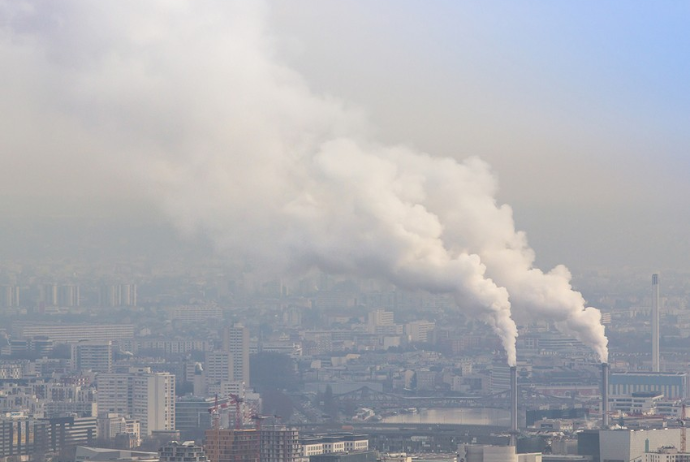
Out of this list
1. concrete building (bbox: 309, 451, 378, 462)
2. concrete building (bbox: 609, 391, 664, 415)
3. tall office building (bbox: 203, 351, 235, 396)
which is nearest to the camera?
concrete building (bbox: 309, 451, 378, 462)

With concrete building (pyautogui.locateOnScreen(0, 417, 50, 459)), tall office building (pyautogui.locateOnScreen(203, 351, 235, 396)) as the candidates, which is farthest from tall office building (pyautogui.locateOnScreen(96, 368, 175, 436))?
tall office building (pyautogui.locateOnScreen(203, 351, 235, 396))

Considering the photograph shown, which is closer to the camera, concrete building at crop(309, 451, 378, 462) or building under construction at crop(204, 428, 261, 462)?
concrete building at crop(309, 451, 378, 462)

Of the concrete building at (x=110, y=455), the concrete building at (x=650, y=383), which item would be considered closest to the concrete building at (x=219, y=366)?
the concrete building at (x=650, y=383)

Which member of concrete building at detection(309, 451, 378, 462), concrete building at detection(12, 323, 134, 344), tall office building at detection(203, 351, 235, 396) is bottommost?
concrete building at detection(309, 451, 378, 462)

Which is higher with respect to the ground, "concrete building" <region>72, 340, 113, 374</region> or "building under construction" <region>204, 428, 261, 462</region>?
"concrete building" <region>72, 340, 113, 374</region>

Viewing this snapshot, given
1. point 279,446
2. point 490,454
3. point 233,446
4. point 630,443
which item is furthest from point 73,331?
point 490,454

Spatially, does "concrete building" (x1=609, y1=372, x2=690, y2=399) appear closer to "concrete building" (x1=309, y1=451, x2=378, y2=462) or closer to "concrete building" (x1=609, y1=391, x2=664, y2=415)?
"concrete building" (x1=609, y1=391, x2=664, y2=415)

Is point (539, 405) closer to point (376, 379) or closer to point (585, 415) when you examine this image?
point (585, 415)
